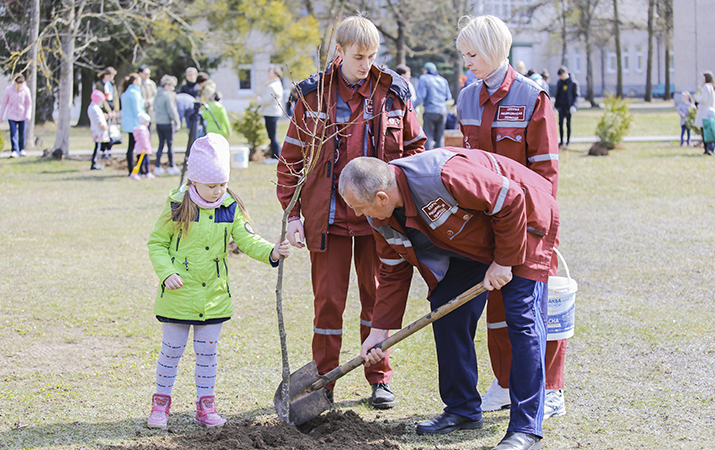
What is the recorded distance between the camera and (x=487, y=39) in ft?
11.5

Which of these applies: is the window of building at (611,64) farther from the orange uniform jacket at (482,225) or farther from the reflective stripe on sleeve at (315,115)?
the orange uniform jacket at (482,225)

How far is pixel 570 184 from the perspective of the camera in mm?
12555

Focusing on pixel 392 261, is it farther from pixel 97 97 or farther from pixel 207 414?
pixel 97 97

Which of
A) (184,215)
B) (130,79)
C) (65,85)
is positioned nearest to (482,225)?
(184,215)

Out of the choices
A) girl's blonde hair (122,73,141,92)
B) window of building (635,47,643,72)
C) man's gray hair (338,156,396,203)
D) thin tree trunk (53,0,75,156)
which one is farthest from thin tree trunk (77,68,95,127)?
window of building (635,47,643,72)

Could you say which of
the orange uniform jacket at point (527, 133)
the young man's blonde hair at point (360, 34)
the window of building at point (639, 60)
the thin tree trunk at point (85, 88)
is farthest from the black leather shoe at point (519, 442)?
the window of building at point (639, 60)

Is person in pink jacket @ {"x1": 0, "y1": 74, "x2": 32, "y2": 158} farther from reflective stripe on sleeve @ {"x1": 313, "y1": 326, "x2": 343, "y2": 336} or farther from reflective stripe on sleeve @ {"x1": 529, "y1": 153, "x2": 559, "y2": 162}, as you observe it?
reflective stripe on sleeve @ {"x1": 529, "y1": 153, "x2": 559, "y2": 162}

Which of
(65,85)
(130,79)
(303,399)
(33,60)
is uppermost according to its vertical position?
(33,60)

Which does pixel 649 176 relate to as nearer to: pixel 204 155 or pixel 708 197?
pixel 708 197

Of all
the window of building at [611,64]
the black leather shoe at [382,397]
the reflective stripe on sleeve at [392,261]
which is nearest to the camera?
the reflective stripe on sleeve at [392,261]

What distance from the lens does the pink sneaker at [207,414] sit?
369 cm

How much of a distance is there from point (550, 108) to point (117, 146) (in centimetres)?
2011

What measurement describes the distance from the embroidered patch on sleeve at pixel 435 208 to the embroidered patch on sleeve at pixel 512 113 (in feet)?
2.86

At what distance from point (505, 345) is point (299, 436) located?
1.25 m
